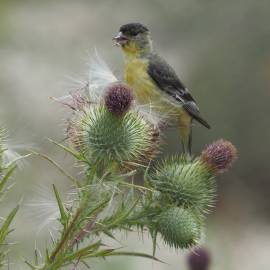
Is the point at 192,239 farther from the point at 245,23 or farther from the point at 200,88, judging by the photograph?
the point at 245,23

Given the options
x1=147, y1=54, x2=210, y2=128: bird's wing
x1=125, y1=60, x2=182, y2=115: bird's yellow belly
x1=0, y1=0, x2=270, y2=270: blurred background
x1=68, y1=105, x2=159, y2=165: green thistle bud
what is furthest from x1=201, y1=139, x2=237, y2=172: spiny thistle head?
x1=0, y1=0, x2=270, y2=270: blurred background

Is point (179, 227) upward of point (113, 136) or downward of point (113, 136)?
downward

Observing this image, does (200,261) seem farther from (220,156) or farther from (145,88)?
(145,88)

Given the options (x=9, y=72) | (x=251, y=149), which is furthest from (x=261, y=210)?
(x=9, y=72)

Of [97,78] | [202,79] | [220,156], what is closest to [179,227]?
[220,156]

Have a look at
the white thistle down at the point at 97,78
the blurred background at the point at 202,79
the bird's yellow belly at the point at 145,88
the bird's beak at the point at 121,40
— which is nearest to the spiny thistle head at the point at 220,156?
the white thistle down at the point at 97,78

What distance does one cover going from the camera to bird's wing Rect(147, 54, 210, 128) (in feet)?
21.9

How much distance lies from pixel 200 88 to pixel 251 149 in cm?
180

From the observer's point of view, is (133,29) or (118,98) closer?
(118,98)

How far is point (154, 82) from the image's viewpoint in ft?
22.8

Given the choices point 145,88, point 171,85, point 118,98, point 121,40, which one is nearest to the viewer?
point 118,98

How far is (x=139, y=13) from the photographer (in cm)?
2748

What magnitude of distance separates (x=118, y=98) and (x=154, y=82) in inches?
109

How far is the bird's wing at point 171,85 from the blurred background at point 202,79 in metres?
4.47
